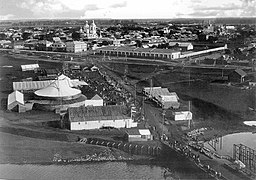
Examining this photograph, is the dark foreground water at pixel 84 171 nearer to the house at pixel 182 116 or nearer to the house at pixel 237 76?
the house at pixel 182 116

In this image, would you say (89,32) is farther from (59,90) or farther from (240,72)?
(240,72)

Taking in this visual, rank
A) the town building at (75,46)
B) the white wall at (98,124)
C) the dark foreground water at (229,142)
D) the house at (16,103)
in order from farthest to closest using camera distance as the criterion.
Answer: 1. the town building at (75,46)
2. the house at (16,103)
3. the white wall at (98,124)
4. the dark foreground water at (229,142)

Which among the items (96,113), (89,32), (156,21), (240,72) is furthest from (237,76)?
(96,113)

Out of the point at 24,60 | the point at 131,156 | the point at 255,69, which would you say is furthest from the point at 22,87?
the point at 255,69

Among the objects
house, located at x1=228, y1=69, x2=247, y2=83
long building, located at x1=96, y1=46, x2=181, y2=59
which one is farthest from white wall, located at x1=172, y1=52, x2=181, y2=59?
house, located at x1=228, y1=69, x2=247, y2=83

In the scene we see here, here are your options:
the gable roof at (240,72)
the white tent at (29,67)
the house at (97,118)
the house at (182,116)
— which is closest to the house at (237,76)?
the gable roof at (240,72)

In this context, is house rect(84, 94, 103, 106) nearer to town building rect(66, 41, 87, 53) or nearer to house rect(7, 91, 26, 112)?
house rect(7, 91, 26, 112)

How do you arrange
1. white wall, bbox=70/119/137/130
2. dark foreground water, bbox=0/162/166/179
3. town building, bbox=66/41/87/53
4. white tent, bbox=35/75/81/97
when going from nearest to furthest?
dark foreground water, bbox=0/162/166/179 → white wall, bbox=70/119/137/130 → white tent, bbox=35/75/81/97 → town building, bbox=66/41/87/53
